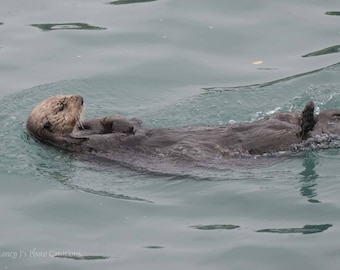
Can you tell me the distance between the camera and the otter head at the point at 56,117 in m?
9.97

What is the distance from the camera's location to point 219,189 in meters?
9.36

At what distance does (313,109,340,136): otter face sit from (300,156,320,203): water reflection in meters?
0.28

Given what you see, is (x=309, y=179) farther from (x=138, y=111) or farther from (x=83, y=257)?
(x=138, y=111)

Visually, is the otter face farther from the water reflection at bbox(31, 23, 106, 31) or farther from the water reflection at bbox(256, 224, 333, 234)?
the water reflection at bbox(31, 23, 106, 31)

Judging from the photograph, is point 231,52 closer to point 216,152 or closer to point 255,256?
point 216,152

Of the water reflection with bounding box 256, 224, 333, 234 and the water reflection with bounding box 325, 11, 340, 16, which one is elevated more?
the water reflection with bounding box 325, 11, 340, 16

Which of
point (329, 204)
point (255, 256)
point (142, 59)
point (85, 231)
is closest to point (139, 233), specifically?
point (85, 231)

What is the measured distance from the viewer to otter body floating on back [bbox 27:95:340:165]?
9547mm

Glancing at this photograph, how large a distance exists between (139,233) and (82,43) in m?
5.24

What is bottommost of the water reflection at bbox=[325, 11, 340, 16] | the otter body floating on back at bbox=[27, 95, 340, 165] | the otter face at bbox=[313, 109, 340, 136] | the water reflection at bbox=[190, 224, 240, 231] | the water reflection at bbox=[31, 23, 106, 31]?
the water reflection at bbox=[190, 224, 240, 231]

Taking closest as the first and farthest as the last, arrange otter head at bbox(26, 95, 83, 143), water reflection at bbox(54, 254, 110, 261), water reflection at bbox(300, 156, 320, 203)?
1. water reflection at bbox(54, 254, 110, 261)
2. water reflection at bbox(300, 156, 320, 203)
3. otter head at bbox(26, 95, 83, 143)

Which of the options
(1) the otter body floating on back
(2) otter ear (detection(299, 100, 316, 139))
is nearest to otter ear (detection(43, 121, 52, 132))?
(1) the otter body floating on back

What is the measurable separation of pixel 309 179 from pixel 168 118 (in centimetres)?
218

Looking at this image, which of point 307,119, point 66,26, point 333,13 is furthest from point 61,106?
point 333,13
